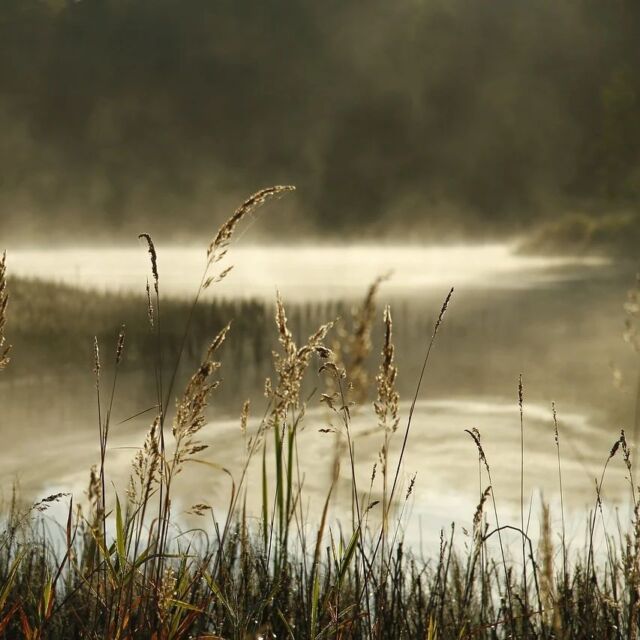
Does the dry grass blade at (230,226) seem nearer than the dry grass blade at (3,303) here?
No

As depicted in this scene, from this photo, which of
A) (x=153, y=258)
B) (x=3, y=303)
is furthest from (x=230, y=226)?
(x=3, y=303)

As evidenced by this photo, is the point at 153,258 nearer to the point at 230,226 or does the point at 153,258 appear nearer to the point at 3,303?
the point at 230,226

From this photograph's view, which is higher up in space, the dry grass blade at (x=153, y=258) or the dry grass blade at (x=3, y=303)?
the dry grass blade at (x=153, y=258)

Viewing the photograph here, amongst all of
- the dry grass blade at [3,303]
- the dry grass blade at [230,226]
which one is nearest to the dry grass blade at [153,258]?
the dry grass blade at [230,226]

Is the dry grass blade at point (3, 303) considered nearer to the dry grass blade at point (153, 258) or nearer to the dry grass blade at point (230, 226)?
the dry grass blade at point (153, 258)

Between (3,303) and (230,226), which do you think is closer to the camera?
(3,303)

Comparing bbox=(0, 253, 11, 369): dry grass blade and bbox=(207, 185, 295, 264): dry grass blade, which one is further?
bbox=(207, 185, 295, 264): dry grass blade

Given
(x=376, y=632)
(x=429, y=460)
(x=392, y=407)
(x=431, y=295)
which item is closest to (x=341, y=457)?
(x=392, y=407)

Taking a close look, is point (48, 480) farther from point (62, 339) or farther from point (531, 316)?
point (531, 316)

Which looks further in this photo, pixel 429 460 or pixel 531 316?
pixel 531 316

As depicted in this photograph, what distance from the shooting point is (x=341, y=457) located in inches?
90.0

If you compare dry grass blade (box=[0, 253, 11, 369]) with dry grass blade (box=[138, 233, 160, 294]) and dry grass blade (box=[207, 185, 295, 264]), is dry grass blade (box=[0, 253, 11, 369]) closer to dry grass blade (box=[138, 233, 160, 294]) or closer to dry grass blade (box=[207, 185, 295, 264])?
dry grass blade (box=[138, 233, 160, 294])

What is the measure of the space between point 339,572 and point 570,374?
11546 mm

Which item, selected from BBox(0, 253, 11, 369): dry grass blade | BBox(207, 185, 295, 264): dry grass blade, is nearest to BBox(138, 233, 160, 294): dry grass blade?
BBox(207, 185, 295, 264): dry grass blade
